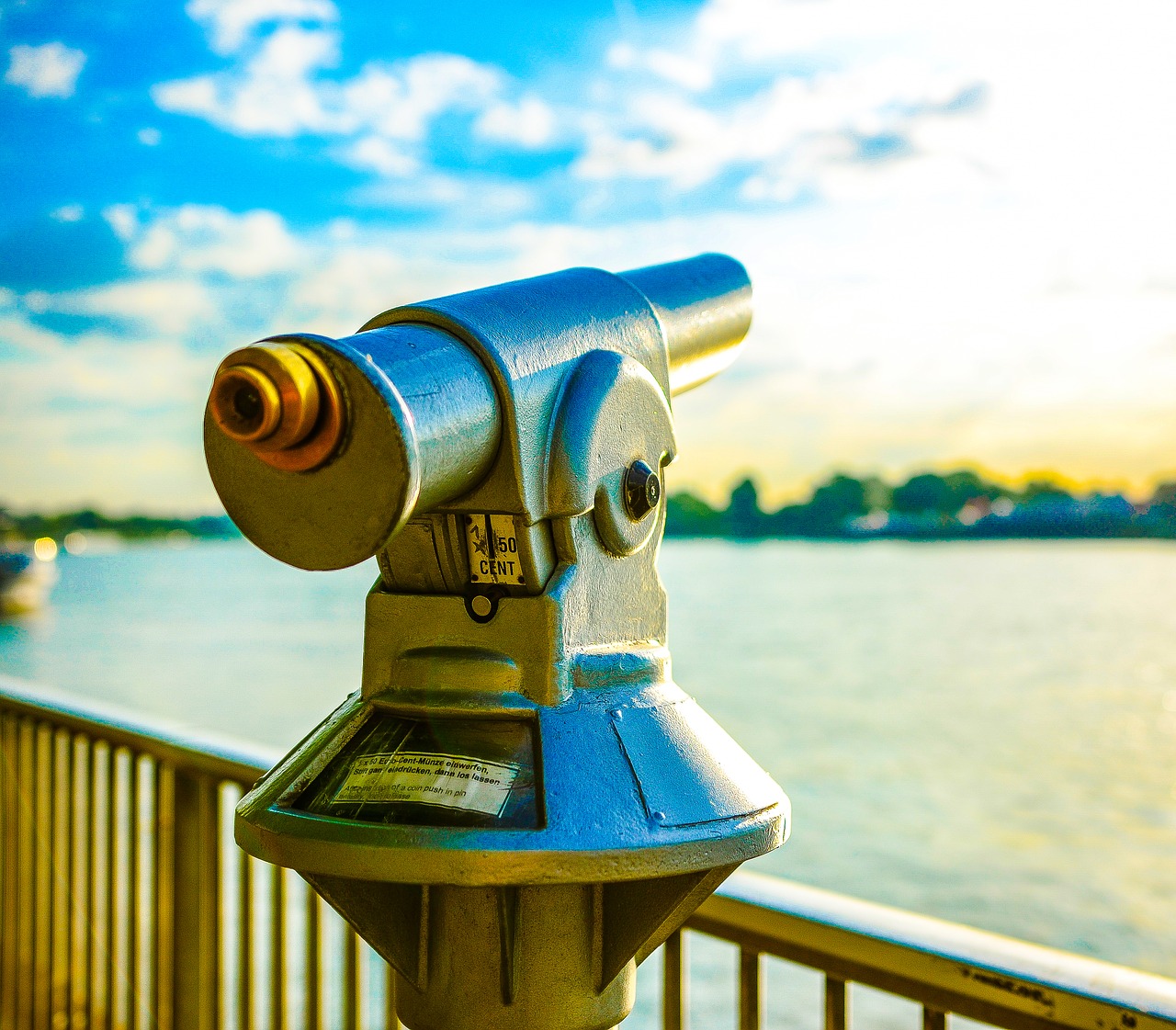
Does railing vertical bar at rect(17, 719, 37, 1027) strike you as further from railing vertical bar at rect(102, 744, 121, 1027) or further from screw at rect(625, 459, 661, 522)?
screw at rect(625, 459, 661, 522)

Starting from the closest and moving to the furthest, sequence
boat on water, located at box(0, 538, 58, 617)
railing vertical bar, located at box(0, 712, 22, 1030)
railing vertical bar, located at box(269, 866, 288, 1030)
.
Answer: railing vertical bar, located at box(269, 866, 288, 1030) → railing vertical bar, located at box(0, 712, 22, 1030) → boat on water, located at box(0, 538, 58, 617)

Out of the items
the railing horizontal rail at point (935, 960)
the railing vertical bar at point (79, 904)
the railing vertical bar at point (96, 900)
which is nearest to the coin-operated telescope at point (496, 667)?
the railing horizontal rail at point (935, 960)

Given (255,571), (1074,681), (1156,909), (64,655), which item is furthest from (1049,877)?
(255,571)

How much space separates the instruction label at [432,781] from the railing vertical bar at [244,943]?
1222 mm

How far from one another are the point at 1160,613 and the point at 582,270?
36587mm

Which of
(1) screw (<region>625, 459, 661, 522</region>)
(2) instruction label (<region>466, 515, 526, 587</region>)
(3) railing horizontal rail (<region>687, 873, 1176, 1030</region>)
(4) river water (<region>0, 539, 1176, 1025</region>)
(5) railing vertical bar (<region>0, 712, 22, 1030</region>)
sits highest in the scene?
(1) screw (<region>625, 459, 661, 522</region>)

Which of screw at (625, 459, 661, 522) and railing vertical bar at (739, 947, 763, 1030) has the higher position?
screw at (625, 459, 661, 522)

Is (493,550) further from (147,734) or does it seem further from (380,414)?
(147,734)

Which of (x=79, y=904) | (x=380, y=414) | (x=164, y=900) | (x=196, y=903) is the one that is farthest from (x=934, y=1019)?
(x=79, y=904)

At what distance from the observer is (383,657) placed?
3.48ft

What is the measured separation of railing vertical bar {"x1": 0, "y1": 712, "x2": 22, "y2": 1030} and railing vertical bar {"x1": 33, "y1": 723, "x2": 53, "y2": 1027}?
100mm

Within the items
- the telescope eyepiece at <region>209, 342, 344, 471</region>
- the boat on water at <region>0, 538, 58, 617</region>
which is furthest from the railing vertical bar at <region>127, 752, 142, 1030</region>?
the boat on water at <region>0, 538, 58, 617</region>

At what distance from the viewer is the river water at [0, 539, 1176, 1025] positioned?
1426cm

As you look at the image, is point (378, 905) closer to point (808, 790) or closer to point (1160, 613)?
point (808, 790)
